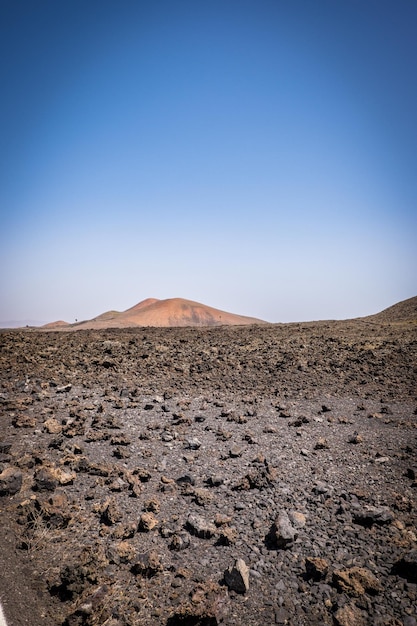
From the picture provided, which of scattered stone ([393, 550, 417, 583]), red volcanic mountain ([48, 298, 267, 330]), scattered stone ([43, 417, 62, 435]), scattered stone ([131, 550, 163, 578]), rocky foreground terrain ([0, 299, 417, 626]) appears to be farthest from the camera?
red volcanic mountain ([48, 298, 267, 330])

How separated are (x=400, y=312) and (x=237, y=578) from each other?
102ft

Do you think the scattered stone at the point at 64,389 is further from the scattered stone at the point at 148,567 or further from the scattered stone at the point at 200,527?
the scattered stone at the point at 148,567

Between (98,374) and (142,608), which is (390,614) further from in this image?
(98,374)

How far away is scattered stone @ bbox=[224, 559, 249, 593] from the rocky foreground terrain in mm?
17

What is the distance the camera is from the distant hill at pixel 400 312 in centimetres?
2682

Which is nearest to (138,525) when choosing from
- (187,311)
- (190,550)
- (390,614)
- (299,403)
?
(190,550)

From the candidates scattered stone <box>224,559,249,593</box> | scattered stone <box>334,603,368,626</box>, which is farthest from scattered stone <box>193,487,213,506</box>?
scattered stone <box>334,603,368,626</box>

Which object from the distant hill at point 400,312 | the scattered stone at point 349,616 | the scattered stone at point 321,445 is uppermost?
the distant hill at point 400,312

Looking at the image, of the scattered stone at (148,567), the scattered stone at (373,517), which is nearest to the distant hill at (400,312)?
the scattered stone at (373,517)

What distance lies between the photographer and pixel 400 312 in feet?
96.9

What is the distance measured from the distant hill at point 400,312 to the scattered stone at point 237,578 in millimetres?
26271

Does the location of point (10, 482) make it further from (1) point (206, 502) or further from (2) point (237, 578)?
(2) point (237, 578)

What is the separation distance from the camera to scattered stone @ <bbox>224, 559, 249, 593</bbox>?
3306mm

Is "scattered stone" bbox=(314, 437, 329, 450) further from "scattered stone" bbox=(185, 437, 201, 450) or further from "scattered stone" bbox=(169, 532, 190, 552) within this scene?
"scattered stone" bbox=(169, 532, 190, 552)
